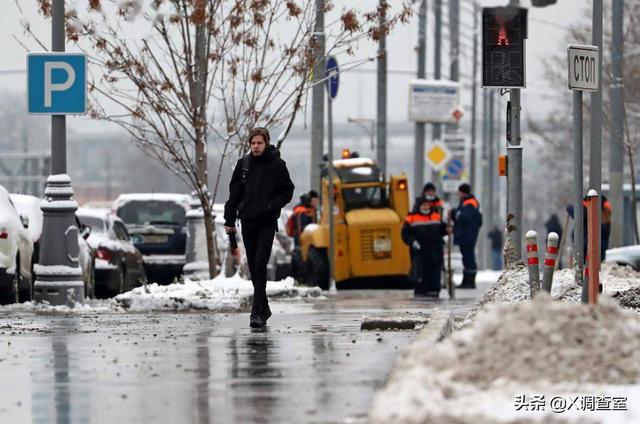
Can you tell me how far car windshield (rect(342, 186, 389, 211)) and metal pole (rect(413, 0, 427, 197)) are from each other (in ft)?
34.3

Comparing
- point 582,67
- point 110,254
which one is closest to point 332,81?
point 110,254

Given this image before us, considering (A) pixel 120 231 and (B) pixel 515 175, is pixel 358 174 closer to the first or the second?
(A) pixel 120 231

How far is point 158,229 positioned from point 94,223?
4138 millimetres

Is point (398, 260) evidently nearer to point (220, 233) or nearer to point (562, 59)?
point (220, 233)

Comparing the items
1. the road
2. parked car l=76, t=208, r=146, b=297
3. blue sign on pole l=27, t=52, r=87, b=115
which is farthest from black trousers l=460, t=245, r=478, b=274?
the road

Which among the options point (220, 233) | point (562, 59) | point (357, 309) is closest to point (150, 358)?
point (357, 309)

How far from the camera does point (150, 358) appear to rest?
12875mm

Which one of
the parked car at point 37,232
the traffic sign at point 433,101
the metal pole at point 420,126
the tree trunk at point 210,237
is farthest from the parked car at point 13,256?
the traffic sign at point 433,101

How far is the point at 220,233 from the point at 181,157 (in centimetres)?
707

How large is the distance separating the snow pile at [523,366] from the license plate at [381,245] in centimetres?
2154

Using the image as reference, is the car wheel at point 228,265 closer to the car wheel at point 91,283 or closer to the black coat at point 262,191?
the car wheel at point 91,283

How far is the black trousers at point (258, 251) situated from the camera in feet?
54.2

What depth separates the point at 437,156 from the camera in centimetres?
4491

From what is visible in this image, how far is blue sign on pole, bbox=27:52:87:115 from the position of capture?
2123 cm
